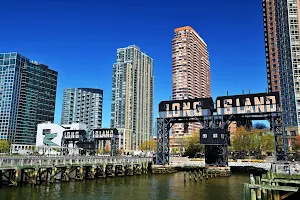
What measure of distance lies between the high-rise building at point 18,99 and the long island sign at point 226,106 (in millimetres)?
138387

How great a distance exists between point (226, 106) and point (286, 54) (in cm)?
7891

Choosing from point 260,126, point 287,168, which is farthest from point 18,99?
point 287,168

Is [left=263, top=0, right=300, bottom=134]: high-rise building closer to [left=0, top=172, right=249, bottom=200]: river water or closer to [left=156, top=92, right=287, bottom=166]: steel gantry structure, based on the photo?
[left=156, top=92, right=287, bottom=166]: steel gantry structure

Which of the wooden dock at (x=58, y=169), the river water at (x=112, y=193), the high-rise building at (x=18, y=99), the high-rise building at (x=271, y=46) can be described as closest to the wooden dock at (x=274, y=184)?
the river water at (x=112, y=193)

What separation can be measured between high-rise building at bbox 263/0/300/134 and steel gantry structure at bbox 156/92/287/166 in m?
58.7

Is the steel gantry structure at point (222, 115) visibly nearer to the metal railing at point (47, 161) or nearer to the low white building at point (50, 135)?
the metal railing at point (47, 161)

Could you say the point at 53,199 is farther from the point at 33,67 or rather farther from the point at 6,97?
the point at 33,67

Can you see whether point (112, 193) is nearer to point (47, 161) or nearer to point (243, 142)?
point (47, 161)

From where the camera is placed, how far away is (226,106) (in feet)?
224

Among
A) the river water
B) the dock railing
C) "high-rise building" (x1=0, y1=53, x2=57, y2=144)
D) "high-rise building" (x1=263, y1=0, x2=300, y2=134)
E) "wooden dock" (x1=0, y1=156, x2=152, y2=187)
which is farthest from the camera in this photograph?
"high-rise building" (x1=0, y1=53, x2=57, y2=144)

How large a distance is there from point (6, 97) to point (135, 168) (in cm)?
14132

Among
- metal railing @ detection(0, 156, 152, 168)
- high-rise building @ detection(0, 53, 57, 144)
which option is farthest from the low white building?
metal railing @ detection(0, 156, 152, 168)

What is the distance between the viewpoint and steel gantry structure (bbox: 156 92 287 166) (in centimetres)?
6425

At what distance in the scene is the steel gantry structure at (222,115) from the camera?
6425 centimetres
